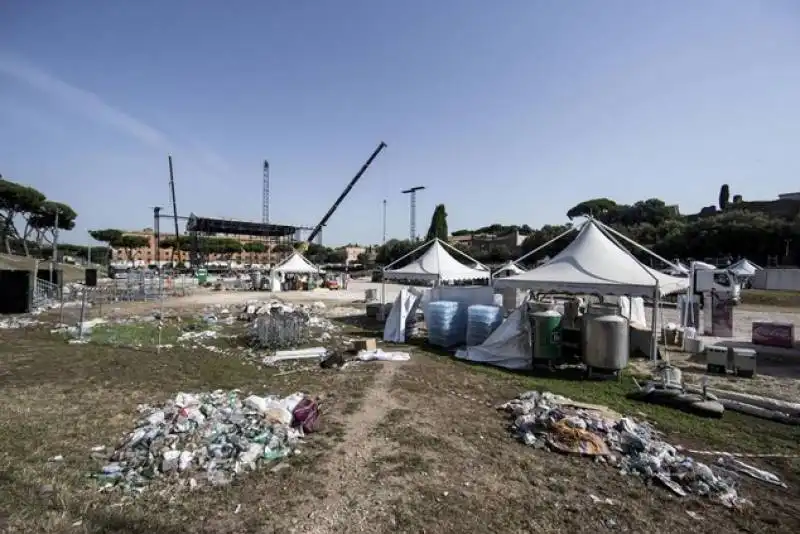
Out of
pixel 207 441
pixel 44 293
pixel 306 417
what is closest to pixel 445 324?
pixel 306 417

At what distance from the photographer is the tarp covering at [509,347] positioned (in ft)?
30.2

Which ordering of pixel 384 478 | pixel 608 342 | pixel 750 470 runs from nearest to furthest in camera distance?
1. pixel 384 478
2. pixel 750 470
3. pixel 608 342

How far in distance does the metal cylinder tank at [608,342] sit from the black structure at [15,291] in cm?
2153

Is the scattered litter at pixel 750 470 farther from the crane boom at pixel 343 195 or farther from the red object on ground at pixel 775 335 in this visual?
the crane boom at pixel 343 195

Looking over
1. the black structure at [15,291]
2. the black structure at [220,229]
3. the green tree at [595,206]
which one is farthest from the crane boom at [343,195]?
the black structure at [15,291]

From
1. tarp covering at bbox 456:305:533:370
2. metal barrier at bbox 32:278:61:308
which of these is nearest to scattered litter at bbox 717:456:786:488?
tarp covering at bbox 456:305:533:370

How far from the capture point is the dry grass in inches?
135

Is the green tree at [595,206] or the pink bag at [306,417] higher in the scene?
the green tree at [595,206]

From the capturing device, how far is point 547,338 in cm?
885

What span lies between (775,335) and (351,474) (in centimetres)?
1342

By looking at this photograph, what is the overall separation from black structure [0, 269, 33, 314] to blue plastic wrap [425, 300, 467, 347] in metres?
17.5

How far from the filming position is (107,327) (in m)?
13.7

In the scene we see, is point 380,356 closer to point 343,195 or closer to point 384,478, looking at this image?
point 384,478

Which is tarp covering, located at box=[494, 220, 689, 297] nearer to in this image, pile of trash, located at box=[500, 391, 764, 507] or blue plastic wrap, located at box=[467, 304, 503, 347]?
blue plastic wrap, located at box=[467, 304, 503, 347]
